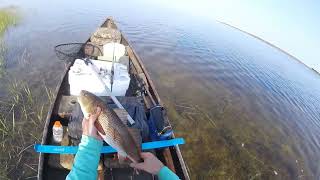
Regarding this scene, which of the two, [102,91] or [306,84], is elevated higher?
[102,91]

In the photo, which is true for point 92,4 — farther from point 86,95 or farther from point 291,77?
point 86,95

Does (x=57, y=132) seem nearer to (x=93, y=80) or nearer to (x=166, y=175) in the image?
(x=93, y=80)

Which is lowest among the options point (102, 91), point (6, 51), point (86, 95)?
point (6, 51)

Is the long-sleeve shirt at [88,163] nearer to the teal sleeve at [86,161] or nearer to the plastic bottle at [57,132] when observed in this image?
the teal sleeve at [86,161]

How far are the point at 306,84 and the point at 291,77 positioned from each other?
1104 millimetres

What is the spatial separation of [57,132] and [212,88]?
899cm

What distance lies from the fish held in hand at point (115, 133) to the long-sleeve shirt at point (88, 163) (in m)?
0.22

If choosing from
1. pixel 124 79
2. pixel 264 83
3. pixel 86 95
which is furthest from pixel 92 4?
pixel 86 95

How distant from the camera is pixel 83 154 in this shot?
2.94m

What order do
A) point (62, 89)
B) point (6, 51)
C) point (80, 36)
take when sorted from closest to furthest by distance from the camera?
point (62, 89) < point (6, 51) < point (80, 36)

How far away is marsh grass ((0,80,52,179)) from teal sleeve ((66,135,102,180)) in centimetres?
359

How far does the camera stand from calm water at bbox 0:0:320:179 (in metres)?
8.84

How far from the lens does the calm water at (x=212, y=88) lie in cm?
884

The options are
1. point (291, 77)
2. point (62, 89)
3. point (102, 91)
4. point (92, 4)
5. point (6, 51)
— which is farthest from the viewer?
point (92, 4)
